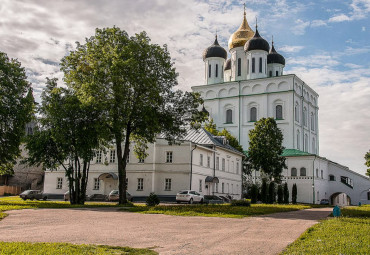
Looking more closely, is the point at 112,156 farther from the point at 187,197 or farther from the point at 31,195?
the point at 187,197

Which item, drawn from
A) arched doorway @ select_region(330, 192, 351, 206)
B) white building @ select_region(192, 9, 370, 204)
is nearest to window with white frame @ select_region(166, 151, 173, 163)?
white building @ select_region(192, 9, 370, 204)

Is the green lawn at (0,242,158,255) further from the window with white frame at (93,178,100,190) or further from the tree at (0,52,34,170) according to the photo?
the window with white frame at (93,178,100,190)

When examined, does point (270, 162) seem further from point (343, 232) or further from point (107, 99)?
point (343, 232)

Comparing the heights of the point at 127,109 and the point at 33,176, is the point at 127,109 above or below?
above

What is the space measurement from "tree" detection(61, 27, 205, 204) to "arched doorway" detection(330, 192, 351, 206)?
4365 centimetres

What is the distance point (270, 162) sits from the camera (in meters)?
53.5

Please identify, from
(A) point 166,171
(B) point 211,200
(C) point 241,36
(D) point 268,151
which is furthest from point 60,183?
(C) point 241,36

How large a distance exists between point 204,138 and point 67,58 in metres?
20.1

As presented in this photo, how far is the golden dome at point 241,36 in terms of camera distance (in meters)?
80.0

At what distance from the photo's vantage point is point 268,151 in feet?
175

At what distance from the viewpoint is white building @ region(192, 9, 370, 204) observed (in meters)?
63.2

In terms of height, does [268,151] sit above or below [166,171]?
above

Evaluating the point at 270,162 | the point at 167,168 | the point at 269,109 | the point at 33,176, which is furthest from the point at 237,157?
the point at 33,176

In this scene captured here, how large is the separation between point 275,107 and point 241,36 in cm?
1722
